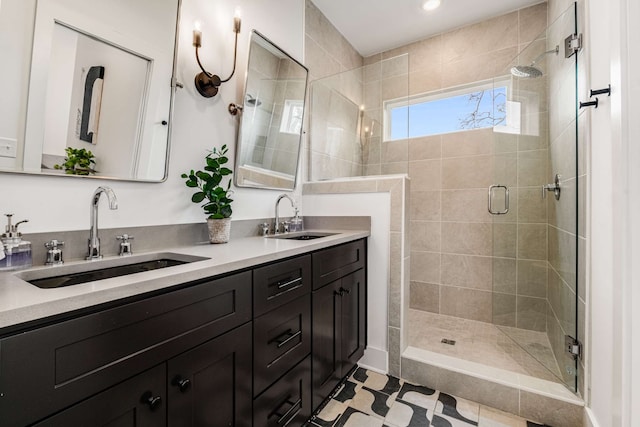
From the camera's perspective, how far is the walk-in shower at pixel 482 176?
168cm

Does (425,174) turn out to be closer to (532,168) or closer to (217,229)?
(532,168)

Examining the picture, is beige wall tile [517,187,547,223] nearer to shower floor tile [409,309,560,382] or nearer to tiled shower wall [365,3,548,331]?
tiled shower wall [365,3,548,331]

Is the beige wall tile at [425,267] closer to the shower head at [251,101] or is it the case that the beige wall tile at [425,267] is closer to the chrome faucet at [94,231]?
the shower head at [251,101]

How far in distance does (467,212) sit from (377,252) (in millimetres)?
1216

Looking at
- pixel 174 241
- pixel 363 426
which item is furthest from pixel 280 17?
→ pixel 363 426

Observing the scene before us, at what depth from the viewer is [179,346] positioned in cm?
78

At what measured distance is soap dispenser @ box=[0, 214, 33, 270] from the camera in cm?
84

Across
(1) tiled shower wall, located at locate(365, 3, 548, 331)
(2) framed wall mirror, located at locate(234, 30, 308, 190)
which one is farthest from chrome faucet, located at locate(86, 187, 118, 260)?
(1) tiled shower wall, located at locate(365, 3, 548, 331)

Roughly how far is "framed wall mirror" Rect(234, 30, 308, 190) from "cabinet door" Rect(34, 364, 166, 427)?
1.18m

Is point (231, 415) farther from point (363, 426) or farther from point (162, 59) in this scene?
point (162, 59)

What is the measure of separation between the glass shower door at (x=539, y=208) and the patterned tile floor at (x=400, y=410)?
0.43 meters

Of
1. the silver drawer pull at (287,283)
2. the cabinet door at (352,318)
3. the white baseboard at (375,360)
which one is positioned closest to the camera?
the silver drawer pull at (287,283)

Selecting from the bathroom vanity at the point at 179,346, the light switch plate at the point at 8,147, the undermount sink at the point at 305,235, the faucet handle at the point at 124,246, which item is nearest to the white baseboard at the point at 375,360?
the bathroom vanity at the point at 179,346

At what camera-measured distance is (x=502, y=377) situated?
1.60m
